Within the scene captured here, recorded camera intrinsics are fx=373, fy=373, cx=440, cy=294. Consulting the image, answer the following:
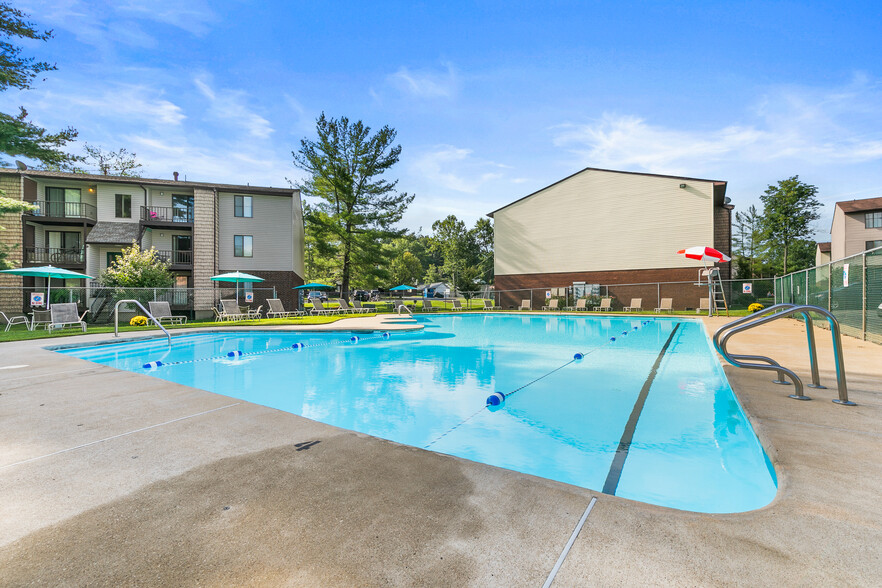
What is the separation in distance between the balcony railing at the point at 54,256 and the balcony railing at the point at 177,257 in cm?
434

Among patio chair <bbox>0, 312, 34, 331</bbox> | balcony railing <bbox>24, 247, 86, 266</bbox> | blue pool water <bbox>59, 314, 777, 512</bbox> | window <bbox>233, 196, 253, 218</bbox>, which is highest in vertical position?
window <bbox>233, 196, 253, 218</bbox>

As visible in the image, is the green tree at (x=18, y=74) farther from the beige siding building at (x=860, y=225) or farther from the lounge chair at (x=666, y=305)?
the beige siding building at (x=860, y=225)

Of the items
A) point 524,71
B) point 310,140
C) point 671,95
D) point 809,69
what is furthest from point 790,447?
point 310,140

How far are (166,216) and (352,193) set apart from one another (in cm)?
1207

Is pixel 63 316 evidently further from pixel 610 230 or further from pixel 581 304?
pixel 610 230

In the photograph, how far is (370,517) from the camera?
Result: 2.01 m

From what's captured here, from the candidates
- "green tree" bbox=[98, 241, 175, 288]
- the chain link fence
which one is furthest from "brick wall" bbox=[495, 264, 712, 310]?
"green tree" bbox=[98, 241, 175, 288]

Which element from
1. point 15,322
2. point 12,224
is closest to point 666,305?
point 15,322

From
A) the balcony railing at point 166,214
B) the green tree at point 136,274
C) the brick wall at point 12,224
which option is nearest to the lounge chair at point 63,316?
the green tree at point 136,274

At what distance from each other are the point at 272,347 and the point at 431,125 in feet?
51.0

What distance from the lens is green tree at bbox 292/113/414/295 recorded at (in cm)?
2773

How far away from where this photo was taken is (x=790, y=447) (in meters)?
2.82

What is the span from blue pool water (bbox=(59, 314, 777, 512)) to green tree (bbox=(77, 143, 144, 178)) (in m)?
37.8

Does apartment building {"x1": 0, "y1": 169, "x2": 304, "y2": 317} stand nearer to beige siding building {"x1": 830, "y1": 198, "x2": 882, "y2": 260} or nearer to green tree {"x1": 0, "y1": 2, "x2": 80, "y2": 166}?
green tree {"x1": 0, "y1": 2, "x2": 80, "y2": 166}
